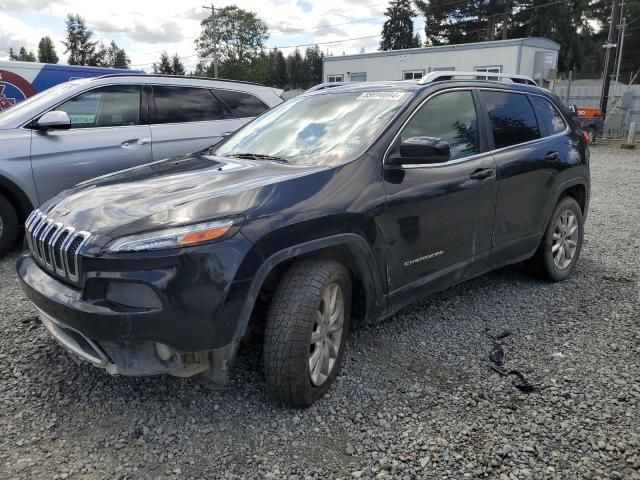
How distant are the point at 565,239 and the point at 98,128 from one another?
185 inches

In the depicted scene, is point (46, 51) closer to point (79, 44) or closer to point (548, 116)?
point (79, 44)

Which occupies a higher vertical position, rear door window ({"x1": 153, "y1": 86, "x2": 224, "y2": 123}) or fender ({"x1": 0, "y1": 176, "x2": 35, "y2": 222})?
rear door window ({"x1": 153, "y1": 86, "x2": 224, "y2": 123})

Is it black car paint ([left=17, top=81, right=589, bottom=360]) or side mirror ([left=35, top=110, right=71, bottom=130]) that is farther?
side mirror ([left=35, top=110, right=71, bottom=130])

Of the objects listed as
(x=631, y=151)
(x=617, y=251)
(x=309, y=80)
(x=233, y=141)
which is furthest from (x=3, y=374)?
(x=309, y=80)

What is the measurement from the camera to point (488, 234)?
388cm

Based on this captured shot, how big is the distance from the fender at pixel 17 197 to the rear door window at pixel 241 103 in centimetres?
244

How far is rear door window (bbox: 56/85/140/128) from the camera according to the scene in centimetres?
541

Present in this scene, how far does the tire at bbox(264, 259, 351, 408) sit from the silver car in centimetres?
352

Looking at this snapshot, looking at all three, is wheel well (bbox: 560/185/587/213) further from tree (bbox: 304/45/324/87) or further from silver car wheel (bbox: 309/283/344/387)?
tree (bbox: 304/45/324/87)

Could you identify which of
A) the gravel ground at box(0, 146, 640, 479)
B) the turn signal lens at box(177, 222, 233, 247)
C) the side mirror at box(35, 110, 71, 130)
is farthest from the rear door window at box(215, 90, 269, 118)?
the turn signal lens at box(177, 222, 233, 247)

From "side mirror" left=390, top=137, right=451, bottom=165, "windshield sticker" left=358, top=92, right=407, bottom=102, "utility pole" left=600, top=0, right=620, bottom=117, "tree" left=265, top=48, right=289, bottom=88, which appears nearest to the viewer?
"side mirror" left=390, top=137, right=451, bottom=165

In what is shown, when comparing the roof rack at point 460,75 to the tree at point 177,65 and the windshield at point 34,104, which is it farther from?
the tree at point 177,65

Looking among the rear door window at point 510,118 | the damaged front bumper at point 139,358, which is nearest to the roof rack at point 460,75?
the rear door window at point 510,118

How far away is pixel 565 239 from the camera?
484 cm
